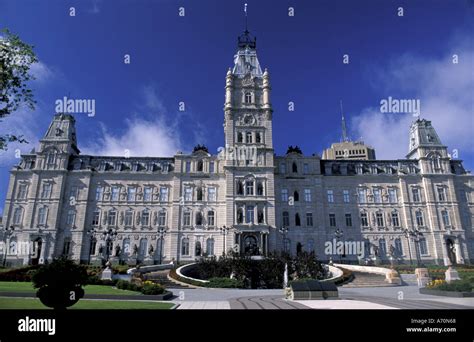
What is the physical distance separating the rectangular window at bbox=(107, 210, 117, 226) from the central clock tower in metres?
14.9

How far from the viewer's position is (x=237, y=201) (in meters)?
37.2

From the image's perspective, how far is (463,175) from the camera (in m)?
41.8

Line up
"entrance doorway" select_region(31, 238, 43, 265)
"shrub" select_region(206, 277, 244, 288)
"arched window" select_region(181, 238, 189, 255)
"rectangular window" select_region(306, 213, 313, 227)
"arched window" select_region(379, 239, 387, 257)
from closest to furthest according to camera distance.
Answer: "shrub" select_region(206, 277, 244, 288) → "entrance doorway" select_region(31, 238, 43, 265) → "arched window" select_region(181, 238, 189, 255) → "arched window" select_region(379, 239, 387, 257) → "rectangular window" select_region(306, 213, 313, 227)

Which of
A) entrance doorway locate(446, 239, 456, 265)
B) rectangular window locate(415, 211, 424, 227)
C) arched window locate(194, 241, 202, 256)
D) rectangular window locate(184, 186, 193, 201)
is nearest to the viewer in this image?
arched window locate(194, 241, 202, 256)

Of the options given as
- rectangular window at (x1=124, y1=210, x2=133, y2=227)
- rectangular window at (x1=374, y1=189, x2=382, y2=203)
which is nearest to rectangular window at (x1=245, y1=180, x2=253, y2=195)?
rectangular window at (x1=124, y1=210, x2=133, y2=227)

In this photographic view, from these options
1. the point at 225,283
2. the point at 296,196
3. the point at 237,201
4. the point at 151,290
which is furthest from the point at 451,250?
the point at 151,290

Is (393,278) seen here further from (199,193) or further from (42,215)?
(42,215)

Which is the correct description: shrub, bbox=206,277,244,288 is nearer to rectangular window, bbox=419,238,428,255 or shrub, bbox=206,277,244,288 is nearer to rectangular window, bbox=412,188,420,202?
rectangular window, bbox=419,238,428,255

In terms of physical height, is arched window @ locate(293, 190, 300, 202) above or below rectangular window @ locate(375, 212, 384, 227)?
above

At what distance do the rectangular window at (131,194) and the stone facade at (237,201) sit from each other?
13 cm

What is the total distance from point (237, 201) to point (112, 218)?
1635cm

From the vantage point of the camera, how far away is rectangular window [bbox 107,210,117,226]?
3884 centimetres

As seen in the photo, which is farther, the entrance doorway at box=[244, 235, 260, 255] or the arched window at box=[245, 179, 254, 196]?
the arched window at box=[245, 179, 254, 196]
